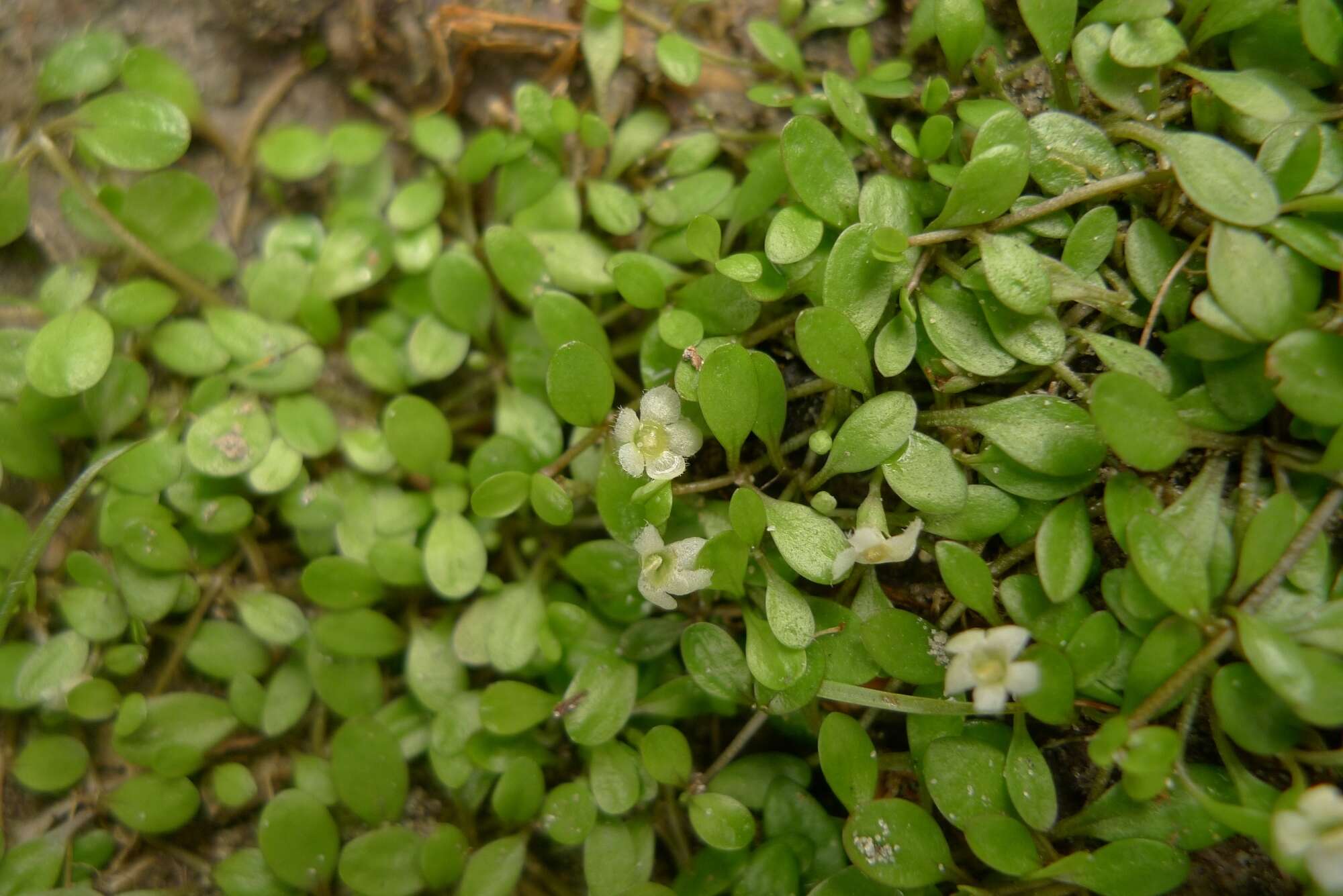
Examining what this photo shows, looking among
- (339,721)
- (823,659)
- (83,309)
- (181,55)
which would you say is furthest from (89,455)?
(823,659)

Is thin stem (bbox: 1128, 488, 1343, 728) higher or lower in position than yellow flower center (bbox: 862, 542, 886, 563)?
higher

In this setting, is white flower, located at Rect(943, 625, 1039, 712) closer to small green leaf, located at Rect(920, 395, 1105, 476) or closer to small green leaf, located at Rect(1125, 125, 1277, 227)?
small green leaf, located at Rect(920, 395, 1105, 476)

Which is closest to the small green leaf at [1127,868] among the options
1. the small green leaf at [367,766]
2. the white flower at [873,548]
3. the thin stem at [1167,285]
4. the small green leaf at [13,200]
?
the white flower at [873,548]

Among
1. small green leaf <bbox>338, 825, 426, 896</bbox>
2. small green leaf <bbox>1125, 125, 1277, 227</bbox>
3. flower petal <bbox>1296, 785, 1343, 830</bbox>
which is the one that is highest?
small green leaf <bbox>1125, 125, 1277, 227</bbox>

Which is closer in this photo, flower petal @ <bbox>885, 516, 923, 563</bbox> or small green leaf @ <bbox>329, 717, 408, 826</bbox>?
flower petal @ <bbox>885, 516, 923, 563</bbox>

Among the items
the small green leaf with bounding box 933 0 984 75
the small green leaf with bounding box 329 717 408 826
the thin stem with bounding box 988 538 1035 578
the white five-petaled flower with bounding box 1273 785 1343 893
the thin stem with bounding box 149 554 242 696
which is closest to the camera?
the white five-petaled flower with bounding box 1273 785 1343 893

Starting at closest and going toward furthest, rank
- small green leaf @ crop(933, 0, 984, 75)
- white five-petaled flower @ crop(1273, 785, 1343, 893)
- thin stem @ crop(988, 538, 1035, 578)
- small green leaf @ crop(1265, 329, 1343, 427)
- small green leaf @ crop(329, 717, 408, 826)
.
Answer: white five-petaled flower @ crop(1273, 785, 1343, 893)
small green leaf @ crop(1265, 329, 1343, 427)
thin stem @ crop(988, 538, 1035, 578)
small green leaf @ crop(933, 0, 984, 75)
small green leaf @ crop(329, 717, 408, 826)

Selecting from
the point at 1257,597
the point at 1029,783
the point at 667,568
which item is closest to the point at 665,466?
the point at 667,568

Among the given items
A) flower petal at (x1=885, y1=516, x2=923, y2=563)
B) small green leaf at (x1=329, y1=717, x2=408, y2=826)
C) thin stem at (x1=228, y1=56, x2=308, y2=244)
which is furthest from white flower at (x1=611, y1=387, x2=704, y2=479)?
thin stem at (x1=228, y1=56, x2=308, y2=244)

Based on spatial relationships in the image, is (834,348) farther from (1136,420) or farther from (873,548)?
(1136,420)
